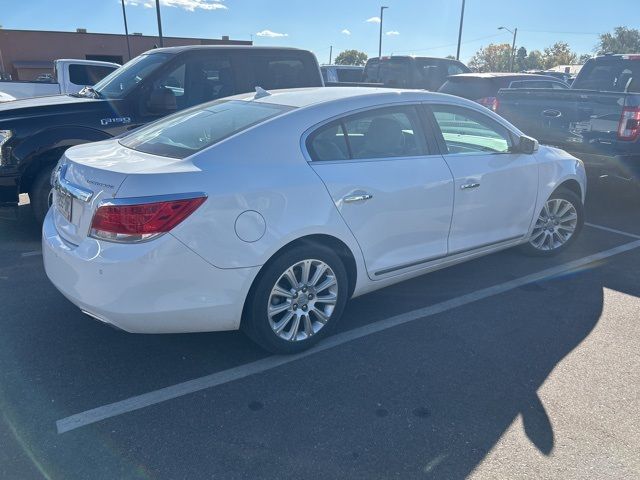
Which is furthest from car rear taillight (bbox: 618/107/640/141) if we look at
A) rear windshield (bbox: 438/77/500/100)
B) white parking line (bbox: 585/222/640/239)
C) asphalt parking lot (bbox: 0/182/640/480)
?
rear windshield (bbox: 438/77/500/100)

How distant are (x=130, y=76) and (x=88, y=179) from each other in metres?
3.51

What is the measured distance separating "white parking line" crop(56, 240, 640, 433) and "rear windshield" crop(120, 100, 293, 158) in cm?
135

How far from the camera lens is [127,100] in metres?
5.76

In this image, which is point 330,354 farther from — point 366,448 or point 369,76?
point 369,76

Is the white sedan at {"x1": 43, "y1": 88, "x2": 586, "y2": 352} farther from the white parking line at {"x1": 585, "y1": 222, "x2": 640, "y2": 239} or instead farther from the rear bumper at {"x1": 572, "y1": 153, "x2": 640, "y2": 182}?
the rear bumper at {"x1": 572, "y1": 153, "x2": 640, "y2": 182}

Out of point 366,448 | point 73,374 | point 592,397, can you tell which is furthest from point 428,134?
point 73,374

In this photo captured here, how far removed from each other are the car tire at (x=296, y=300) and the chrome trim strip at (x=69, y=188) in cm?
106

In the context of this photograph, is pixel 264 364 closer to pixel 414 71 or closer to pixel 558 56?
pixel 414 71

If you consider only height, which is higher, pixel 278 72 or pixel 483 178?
pixel 278 72

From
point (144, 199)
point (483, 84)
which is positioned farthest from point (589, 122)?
point (144, 199)

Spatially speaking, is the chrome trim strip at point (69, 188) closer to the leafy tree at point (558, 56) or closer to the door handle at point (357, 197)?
the door handle at point (357, 197)

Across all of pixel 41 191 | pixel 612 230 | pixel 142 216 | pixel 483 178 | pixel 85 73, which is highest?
pixel 85 73

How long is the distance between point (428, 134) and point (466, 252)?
3.34 feet

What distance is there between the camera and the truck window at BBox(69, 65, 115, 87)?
1223cm
